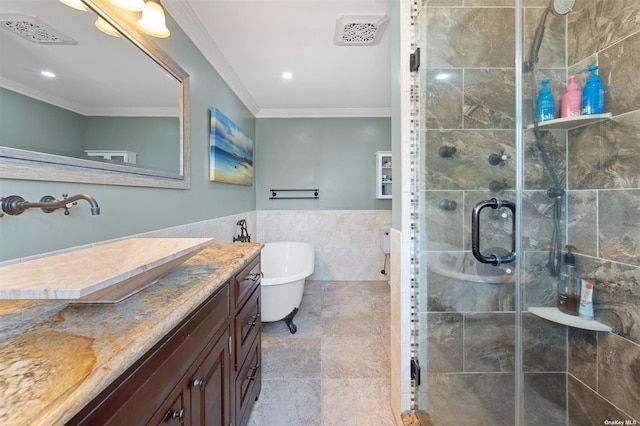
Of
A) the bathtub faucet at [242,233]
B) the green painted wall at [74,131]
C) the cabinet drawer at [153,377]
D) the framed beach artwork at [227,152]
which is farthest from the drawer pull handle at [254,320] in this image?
the bathtub faucet at [242,233]

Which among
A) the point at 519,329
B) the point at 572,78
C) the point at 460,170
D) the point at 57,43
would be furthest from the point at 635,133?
the point at 57,43

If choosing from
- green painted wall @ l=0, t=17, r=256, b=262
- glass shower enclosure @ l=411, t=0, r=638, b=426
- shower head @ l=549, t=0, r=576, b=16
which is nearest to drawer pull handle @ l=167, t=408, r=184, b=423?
green painted wall @ l=0, t=17, r=256, b=262

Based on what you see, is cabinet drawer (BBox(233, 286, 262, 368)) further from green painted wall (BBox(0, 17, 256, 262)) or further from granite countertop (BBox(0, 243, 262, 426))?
green painted wall (BBox(0, 17, 256, 262))

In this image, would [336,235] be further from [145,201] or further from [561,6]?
[561,6]

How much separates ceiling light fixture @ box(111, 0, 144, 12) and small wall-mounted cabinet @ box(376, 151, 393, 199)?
284 cm

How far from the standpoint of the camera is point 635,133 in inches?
45.6

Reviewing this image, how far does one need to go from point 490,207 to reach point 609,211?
57 cm

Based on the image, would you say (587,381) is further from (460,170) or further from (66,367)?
(66,367)

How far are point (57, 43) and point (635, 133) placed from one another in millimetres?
2467

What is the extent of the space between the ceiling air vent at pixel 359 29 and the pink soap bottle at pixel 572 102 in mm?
1204

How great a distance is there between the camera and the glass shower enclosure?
1334mm

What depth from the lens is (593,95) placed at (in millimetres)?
1266

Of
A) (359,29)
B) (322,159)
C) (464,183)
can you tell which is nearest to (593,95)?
(464,183)

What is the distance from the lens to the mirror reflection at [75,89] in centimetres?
78
